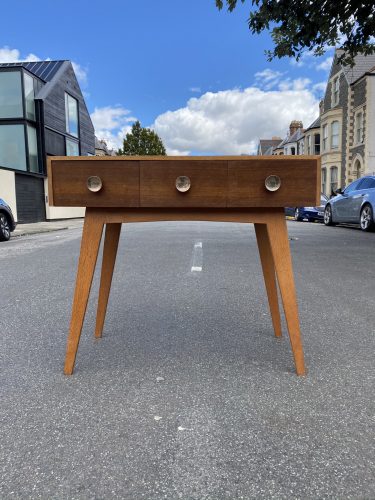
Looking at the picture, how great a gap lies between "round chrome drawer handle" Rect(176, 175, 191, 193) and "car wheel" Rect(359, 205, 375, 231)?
35.1 feet

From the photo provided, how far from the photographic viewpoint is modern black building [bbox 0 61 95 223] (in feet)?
70.1

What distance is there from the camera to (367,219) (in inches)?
469

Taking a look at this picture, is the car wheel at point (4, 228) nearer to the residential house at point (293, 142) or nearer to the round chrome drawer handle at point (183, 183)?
the round chrome drawer handle at point (183, 183)

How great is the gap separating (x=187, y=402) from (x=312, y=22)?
8.44 meters

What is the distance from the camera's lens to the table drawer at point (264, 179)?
7.00ft

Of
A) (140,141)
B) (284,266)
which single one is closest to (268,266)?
(284,266)

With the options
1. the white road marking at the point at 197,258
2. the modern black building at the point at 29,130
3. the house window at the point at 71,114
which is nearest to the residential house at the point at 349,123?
the modern black building at the point at 29,130

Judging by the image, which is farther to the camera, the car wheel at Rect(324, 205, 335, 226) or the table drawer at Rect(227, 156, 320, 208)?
the car wheel at Rect(324, 205, 335, 226)

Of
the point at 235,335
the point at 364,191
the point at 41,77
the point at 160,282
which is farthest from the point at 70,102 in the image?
the point at 235,335

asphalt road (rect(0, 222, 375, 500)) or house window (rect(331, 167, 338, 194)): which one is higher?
house window (rect(331, 167, 338, 194))

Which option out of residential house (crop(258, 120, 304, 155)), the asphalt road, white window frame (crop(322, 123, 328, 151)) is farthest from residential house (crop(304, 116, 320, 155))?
the asphalt road

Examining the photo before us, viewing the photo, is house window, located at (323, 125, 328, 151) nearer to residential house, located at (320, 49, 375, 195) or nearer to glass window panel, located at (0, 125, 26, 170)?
residential house, located at (320, 49, 375, 195)

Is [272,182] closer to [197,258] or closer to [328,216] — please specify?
[197,258]

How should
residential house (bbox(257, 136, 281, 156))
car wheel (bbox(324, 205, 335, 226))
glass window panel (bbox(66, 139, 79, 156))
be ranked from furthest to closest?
residential house (bbox(257, 136, 281, 156))
glass window panel (bbox(66, 139, 79, 156))
car wheel (bbox(324, 205, 335, 226))
